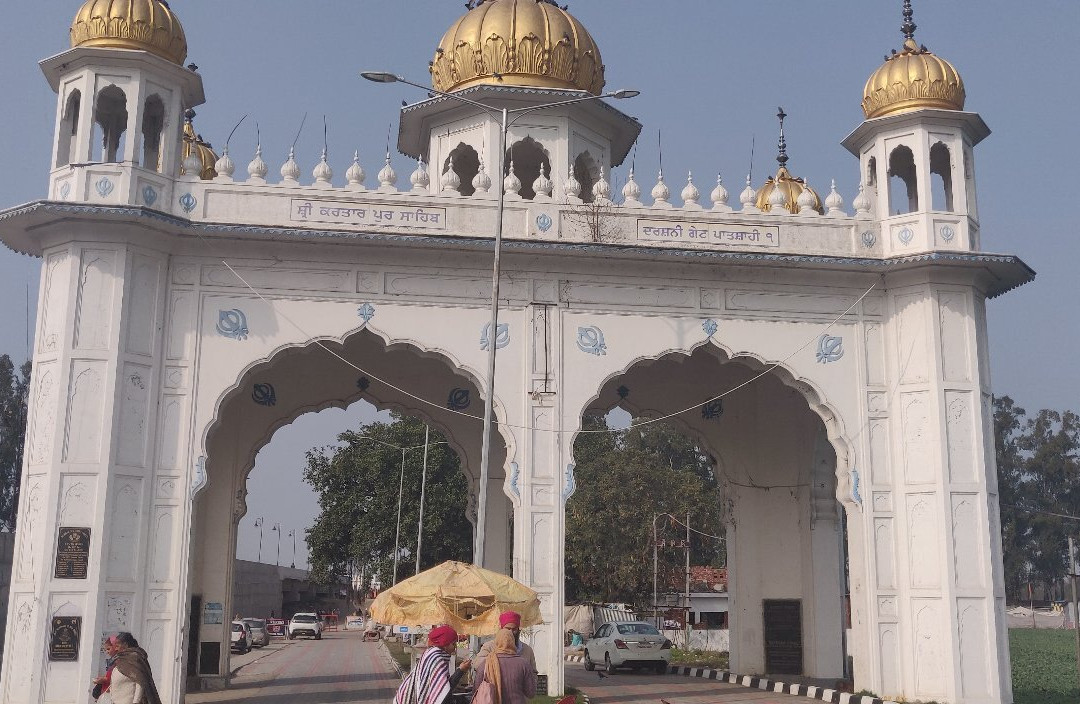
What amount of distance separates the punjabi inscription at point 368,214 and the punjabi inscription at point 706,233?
2862mm

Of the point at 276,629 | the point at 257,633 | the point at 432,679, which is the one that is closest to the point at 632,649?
the point at 432,679

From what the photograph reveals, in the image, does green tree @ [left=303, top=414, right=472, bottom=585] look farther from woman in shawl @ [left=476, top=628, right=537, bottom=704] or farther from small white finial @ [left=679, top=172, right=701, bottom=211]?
woman in shawl @ [left=476, top=628, right=537, bottom=704]

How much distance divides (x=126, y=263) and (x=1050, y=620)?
55472mm

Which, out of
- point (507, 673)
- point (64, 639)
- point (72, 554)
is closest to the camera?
point (507, 673)

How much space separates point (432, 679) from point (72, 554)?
801 centimetres

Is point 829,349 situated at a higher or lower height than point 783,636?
higher

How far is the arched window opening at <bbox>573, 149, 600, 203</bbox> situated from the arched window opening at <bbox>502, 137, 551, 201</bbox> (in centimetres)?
53

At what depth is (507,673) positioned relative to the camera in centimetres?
757

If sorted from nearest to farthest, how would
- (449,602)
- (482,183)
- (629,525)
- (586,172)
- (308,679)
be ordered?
(449,602)
(482,183)
(586,172)
(308,679)
(629,525)

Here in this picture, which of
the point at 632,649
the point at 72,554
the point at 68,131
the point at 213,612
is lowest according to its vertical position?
the point at 632,649

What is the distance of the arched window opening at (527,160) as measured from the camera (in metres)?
18.6

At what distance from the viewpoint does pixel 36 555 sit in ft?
46.0

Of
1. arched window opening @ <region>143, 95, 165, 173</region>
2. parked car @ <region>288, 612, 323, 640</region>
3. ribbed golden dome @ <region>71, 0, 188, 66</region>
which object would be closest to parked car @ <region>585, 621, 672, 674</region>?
arched window opening @ <region>143, 95, 165, 173</region>

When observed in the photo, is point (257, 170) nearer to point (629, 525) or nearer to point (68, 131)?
point (68, 131)
